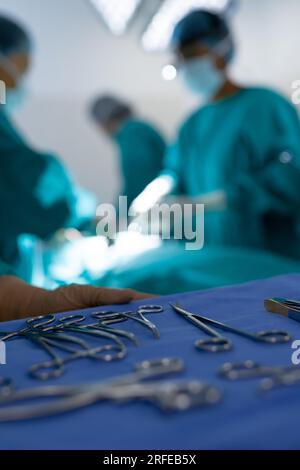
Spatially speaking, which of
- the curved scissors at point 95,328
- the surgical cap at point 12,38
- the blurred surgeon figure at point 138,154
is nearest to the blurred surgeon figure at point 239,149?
the surgical cap at point 12,38

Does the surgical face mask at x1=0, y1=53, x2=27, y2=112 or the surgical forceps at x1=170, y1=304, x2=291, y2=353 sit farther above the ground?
the surgical face mask at x1=0, y1=53, x2=27, y2=112

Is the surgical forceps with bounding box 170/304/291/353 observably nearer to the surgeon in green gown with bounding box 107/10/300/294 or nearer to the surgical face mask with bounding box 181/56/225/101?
the surgeon in green gown with bounding box 107/10/300/294

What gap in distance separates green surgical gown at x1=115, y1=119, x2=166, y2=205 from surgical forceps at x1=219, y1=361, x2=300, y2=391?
221cm

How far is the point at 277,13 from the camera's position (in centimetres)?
272

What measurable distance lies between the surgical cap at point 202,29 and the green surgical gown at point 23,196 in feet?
2.36

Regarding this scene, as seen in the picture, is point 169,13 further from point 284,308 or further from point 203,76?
point 284,308

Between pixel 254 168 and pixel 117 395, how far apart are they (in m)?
1.49

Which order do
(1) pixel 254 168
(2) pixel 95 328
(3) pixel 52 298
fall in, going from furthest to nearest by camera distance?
(1) pixel 254 168
(3) pixel 52 298
(2) pixel 95 328

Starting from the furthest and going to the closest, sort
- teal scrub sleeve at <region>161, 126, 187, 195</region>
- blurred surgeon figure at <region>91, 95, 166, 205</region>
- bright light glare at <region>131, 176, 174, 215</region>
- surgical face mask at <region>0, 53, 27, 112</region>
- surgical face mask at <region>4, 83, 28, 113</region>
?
blurred surgeon figure at <region>91, 95, 166, 205</region>
teal scrub sleeve at <region>161, 126, 187, 195</region>
bright light glare at <region>131, 176, 174, 215</region>
surgical face mask at <region>4, 83, 28, 113</region>
surgical face mask at <region>0, 53, 27, 112</region>

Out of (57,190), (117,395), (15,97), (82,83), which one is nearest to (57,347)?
(117,395)

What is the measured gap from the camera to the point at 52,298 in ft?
2.99

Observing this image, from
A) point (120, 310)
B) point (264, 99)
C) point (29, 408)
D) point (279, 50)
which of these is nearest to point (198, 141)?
point (264, 99)

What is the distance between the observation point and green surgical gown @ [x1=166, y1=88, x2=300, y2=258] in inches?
66.9

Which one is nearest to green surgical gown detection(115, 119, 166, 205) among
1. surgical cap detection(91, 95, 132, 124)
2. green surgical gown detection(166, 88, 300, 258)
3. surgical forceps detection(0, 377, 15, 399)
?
surgical cap detection(91, 95, 132, 124)
